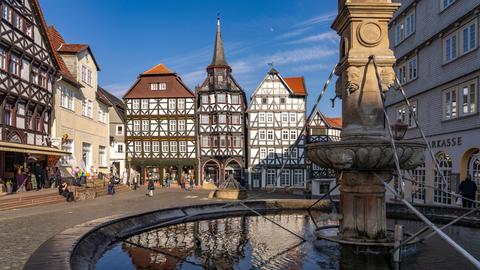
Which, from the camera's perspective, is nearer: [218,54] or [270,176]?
[270,176]

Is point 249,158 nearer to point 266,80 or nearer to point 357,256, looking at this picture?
point 266,80

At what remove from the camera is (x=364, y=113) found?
8031mm

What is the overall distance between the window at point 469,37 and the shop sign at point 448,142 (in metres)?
4.21

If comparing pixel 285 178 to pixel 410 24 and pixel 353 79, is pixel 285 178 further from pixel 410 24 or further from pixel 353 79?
pixel 353 79

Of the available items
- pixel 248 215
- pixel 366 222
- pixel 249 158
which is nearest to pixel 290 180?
pixel 249 158

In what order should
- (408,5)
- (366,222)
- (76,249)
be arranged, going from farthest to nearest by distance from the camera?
(408,5), (366,222), (76,249)

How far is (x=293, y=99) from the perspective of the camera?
47375 millimetres

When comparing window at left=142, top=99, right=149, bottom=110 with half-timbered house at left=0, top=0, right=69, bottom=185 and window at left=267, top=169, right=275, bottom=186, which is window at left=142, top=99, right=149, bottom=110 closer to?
window at left=267, top=169, right=275, bottom=186

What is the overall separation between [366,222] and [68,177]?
27863mm

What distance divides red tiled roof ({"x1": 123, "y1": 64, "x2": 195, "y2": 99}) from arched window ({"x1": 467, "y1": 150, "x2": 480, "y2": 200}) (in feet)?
114

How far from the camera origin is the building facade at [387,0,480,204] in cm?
1853

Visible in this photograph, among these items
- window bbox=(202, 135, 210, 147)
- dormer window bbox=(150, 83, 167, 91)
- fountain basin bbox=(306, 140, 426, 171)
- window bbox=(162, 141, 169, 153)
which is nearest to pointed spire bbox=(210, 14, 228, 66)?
dormer window bbox=(150, 83, 167, 91)

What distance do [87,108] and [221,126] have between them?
1589 centimetres

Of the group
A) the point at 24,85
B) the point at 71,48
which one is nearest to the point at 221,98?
the point at 71,48
